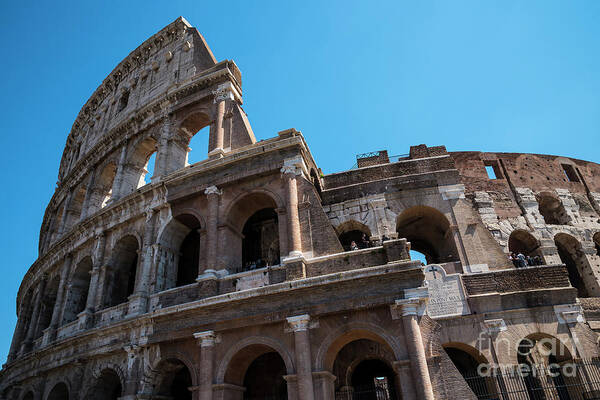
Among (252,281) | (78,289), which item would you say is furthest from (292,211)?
(78,289)

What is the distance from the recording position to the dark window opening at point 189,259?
13.2 meters

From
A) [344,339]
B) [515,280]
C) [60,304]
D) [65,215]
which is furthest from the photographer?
[65,215]

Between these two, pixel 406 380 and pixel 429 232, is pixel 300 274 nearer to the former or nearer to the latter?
pixel 406 380

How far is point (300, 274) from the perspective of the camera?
948cm

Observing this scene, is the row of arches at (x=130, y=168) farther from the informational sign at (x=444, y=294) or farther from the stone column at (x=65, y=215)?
the informational sign at (x=444, y=294)

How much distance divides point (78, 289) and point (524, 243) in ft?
54.4

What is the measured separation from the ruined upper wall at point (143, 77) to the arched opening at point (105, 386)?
9.85m

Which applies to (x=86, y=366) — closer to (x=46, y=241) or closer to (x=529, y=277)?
(x=46, y=241)

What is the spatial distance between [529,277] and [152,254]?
1067cm

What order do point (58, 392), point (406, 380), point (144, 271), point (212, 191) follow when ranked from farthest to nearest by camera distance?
1. point (58, 392)
2. point (144, 271)
3. point (212, 191)
4. point (406, 380)

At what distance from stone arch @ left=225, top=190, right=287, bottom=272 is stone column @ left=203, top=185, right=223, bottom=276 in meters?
0.33

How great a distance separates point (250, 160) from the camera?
1161 cm

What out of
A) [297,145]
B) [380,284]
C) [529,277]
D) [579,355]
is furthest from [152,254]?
[579,355]

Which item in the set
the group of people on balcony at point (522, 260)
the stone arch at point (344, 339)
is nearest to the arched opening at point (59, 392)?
the stone arch at point (344, 339)
